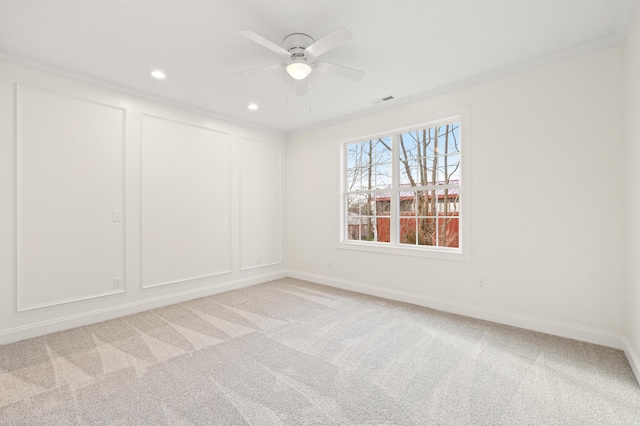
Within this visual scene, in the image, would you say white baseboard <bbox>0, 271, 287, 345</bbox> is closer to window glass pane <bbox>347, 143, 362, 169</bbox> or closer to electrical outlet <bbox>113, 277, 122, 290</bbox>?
electrical outlet <bbox>113, 277, 122, 290</bbox>

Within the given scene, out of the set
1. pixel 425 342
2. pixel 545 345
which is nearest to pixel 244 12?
pixel 425 342

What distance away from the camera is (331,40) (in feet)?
6.75

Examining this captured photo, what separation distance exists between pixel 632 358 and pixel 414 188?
2425 mm

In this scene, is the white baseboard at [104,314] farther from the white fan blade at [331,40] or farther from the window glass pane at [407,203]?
the white fan blade at [331,40]

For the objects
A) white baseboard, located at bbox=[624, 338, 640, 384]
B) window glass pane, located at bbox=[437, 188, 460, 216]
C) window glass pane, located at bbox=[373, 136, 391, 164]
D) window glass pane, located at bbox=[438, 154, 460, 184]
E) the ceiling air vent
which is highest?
the ceiling air vent

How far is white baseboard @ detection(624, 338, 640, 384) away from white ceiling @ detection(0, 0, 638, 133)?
8.08ft

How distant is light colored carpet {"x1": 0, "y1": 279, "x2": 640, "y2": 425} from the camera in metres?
1.68

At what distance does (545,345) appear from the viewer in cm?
250

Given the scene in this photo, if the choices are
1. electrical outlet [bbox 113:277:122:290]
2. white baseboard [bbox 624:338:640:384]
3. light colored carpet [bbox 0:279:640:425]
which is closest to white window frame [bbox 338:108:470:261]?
light colored carpet [bbox 0:279:640:425]

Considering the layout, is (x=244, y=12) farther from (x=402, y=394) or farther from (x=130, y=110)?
(x=402, y=394)

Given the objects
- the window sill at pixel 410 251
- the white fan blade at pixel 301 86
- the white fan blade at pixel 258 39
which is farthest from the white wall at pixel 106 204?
the white fan blade at pixel 258 39

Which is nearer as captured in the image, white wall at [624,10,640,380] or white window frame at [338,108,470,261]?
white wall at [624,10,640,380]

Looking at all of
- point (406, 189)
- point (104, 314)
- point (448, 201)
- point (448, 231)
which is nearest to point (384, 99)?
point (406, 189)

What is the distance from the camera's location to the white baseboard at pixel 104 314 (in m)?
2.69
